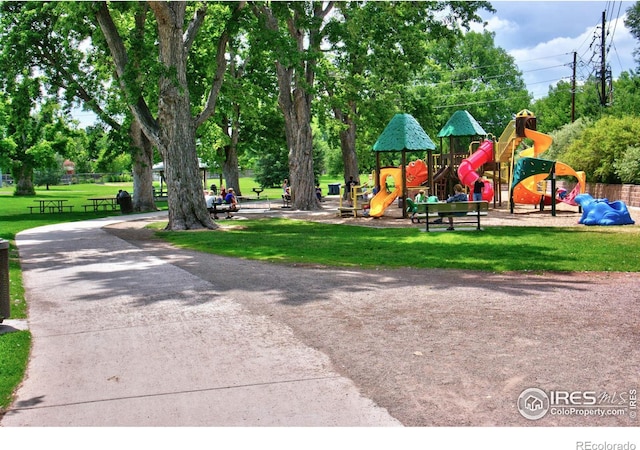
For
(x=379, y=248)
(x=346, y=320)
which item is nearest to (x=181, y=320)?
(x=346, y=320)

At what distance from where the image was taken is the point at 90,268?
509 inches

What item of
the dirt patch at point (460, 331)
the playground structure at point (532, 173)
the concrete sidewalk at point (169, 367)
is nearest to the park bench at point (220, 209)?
the playground structure at point (532, 173)

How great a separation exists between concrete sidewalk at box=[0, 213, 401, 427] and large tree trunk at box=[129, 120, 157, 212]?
77.0 feet

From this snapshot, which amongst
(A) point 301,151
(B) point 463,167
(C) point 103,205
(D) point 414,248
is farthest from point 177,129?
(C) point 103,205

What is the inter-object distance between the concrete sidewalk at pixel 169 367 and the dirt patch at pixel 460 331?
0.34 metres

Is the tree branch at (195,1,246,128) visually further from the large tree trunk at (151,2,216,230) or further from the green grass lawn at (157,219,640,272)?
the green grass lawn at (157,219,640,272)

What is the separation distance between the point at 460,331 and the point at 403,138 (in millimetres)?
18123

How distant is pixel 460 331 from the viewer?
7184 millimetres

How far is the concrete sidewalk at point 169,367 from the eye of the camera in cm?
506

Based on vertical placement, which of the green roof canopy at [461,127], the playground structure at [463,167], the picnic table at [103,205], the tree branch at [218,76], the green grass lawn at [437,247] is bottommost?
the green grass lawn at [437,247]

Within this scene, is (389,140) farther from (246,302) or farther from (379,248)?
(246,302)

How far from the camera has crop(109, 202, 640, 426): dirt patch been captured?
5.23m

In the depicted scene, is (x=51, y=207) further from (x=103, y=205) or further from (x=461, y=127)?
(x=461, y=127)

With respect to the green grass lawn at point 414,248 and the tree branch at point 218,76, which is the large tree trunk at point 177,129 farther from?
the green grass lawn at point 414,248
